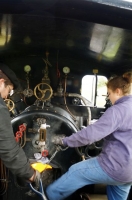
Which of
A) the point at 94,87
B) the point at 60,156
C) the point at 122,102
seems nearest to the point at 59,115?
the point at 60,156

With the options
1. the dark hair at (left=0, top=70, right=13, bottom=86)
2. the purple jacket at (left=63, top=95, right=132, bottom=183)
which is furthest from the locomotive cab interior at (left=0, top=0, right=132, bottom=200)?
the purple jacket at (left=63, top=95, right=132, bottom=183)

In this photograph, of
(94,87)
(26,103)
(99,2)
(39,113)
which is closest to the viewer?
(99,2)

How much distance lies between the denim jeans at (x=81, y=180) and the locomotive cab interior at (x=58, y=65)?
0.22 metres

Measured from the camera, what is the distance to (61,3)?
1.30 metres

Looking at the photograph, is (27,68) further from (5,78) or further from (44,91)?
(5,78)

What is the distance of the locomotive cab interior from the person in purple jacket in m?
0.30

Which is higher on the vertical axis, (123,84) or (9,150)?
(123,84)

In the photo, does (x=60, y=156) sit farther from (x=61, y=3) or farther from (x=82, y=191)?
(x=61, y=3)

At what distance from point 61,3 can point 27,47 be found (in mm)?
1593

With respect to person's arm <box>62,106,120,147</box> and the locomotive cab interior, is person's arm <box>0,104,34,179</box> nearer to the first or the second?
the locomotive cab interior

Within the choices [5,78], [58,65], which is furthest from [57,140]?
[58,65]

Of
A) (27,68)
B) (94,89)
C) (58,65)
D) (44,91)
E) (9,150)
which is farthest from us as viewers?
(94,89)

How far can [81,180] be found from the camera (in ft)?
7.07

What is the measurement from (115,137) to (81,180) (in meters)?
0.57
